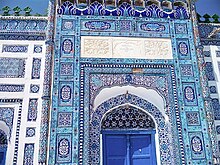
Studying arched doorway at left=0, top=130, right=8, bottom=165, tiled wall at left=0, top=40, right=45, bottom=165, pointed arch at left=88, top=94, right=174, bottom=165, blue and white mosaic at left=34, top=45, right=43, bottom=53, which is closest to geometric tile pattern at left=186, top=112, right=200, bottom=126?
pointed arch at left=88, top=94, right=174, bottom=165

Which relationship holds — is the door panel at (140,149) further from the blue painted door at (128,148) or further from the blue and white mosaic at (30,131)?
the blue and white mosaic at (30,131)

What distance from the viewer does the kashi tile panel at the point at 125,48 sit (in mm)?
5957

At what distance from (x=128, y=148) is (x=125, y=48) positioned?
1706 mm

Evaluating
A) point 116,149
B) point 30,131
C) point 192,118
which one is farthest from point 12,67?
point 192,118

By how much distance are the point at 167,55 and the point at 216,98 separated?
3.67 ft

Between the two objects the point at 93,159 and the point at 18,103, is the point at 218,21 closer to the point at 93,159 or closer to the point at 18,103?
the point at 93,159

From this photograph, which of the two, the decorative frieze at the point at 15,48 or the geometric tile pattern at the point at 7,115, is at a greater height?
the decorative frieze at the point at 15,48

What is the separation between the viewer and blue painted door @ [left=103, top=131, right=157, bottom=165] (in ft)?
18.3

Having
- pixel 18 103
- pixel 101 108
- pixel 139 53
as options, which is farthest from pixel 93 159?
pixel 139 53

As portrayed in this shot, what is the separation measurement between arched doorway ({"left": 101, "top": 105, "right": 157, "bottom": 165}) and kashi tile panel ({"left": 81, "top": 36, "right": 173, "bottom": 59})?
0.93 metres

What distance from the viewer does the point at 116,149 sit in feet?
18.5

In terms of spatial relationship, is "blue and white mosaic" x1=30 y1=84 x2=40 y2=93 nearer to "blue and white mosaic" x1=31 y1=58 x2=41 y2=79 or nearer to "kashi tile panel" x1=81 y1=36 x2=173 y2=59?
"blue and white mosaic" x1=31 y1=58 x2=41 y2=79

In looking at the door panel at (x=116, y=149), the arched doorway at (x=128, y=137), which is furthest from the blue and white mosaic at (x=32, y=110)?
the door panel at (x=116, y=149)

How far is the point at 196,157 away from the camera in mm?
5348
